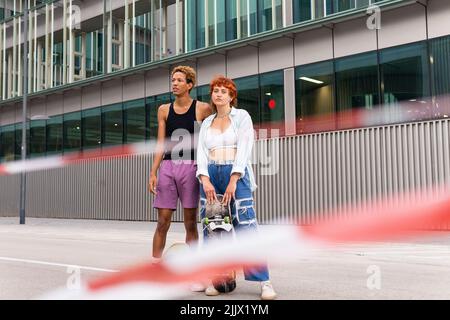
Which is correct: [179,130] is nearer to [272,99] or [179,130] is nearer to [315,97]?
[315,97]

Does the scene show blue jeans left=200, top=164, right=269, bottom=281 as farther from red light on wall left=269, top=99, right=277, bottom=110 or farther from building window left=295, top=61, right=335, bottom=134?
red light on wall left=269, top=99, right=277, bottom=110

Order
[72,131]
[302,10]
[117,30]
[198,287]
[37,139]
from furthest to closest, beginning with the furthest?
[37,139]
[72,131]
[117,30]
[302,10]
[198,287]

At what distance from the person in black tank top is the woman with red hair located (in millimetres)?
260

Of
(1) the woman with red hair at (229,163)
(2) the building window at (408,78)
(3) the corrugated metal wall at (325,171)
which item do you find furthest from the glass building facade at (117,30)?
(1) the woman with red hair at (229,163)

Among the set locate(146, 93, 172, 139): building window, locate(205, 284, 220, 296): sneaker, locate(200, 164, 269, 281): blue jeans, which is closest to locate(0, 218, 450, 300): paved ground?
locate(205, 284, 220, 296): sneaker

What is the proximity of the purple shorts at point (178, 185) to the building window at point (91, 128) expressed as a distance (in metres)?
20.1

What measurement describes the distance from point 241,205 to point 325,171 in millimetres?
12489

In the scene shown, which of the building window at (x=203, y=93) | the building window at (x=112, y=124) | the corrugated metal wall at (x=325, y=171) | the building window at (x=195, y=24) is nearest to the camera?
the corrugated metal wall at (x=325, y=171)

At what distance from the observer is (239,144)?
173 inches

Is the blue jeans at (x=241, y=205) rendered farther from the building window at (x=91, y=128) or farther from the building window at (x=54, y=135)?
the building window at (x=54, y=135)

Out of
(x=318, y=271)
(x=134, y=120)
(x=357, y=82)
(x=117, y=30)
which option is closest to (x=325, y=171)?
(x=357, y=82)

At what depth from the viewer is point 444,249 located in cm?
980

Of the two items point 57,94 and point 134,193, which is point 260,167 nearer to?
point 134,193

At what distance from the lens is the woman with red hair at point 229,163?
14.4 feet
